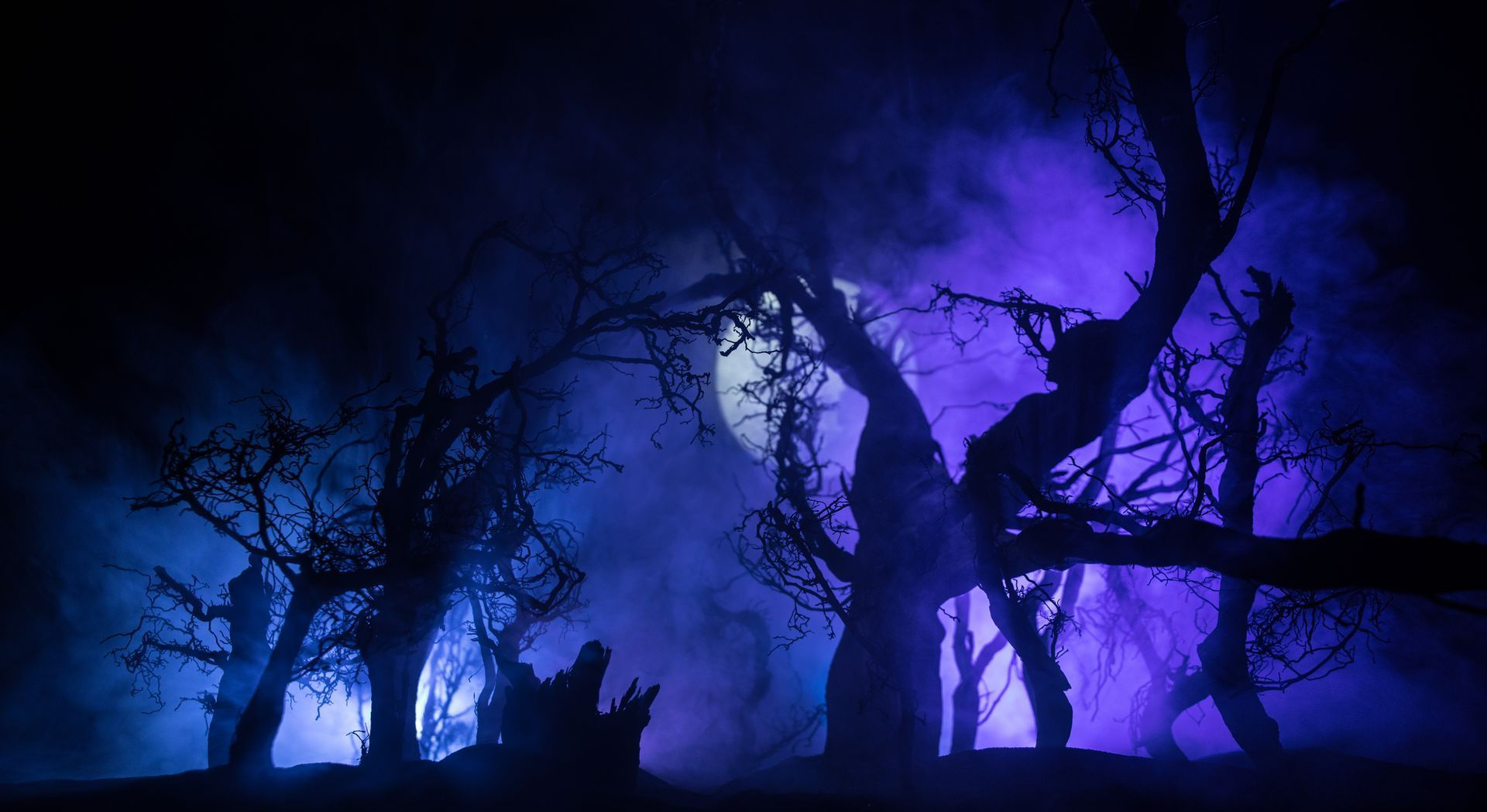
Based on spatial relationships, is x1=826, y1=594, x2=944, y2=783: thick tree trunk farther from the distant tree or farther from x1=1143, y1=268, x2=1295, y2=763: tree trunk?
the distant tree

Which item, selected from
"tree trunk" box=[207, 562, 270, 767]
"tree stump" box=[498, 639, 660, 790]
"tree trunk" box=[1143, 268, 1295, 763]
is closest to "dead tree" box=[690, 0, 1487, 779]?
"tree trunk" box=[1143, 268, 1295, 763]

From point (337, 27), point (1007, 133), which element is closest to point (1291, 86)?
point (1007, 133)

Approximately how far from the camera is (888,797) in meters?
5.90

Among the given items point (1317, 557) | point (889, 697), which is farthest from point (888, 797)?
Answer: point (1317, 557)

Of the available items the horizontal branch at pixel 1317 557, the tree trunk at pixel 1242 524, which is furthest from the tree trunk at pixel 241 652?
the tree trunk at pixel 1242 524

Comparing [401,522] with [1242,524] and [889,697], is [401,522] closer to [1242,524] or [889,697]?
[889,697]

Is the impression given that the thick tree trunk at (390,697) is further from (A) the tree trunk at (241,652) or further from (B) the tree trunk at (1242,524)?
(B) the tree trunk at (1242,524)

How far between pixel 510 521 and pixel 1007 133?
11.7m

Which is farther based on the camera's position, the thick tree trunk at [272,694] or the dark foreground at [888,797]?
the thick tree trunk at [272,694]

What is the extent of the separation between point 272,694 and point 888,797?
5.08 metres

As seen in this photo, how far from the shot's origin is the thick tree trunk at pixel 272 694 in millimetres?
5766

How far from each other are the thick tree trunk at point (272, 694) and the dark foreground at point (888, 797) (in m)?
0.27

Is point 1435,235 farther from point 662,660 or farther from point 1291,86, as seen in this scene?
point 662,660

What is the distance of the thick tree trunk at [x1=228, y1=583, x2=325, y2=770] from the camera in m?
5.77
